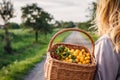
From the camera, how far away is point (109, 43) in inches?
86.9

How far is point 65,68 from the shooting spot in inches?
101

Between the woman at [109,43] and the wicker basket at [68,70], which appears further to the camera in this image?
the wicker basket at [68,70]

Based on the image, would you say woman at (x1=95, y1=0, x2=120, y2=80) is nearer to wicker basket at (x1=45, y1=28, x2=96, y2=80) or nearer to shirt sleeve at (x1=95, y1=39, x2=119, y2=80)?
shirt sleeve at (x1=95, y1=39, x2=119, y2=80)

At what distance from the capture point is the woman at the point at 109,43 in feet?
7.18

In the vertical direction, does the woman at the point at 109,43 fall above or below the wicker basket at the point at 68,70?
above

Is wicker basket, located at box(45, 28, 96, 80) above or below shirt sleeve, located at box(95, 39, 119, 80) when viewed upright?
below

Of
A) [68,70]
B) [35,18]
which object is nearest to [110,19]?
[68,70]

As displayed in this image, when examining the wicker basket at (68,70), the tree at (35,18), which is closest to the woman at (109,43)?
the wicker basket at (68,70)

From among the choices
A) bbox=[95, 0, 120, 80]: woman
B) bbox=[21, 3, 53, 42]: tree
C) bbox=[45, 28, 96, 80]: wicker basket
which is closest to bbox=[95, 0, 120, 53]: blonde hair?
bbox=[95, 0, 120, 80]: woman

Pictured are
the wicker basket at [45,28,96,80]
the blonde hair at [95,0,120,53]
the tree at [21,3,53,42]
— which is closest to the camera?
the blonde hair at [95,0,120,53]

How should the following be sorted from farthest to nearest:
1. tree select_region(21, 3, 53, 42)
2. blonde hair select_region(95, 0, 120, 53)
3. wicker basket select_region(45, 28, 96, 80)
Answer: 1. tree select_region(21, 3, 53, 42)
2. wicker basket select_region(45, 28, 96, 80)
3. blonde hair select_region(95, 0, 120, 53)

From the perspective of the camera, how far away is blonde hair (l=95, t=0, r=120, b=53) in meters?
2.18

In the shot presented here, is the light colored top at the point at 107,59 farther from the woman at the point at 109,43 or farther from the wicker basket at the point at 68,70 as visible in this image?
the wicker basket at the point at 68,70

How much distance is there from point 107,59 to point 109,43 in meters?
0.09
